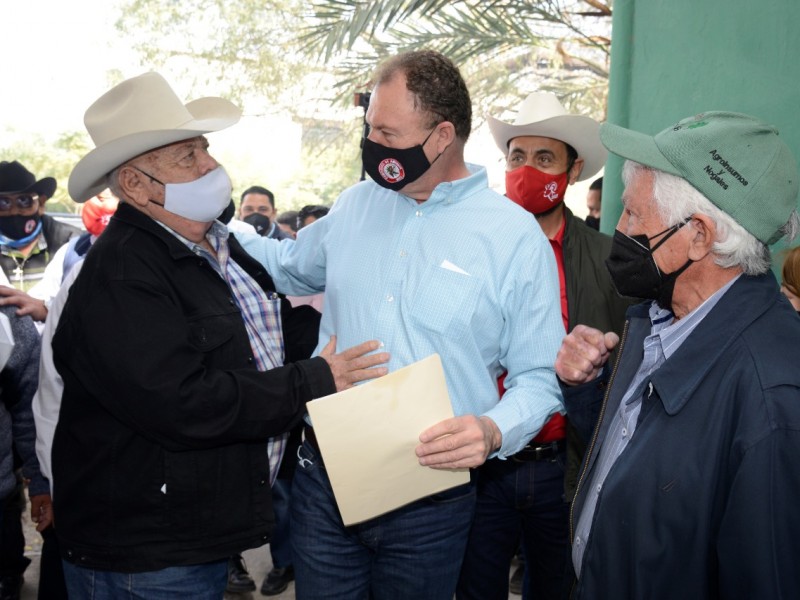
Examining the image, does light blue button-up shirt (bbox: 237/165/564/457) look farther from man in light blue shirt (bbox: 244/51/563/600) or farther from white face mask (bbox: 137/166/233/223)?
white face mask (bbox: 137/166/233/223)

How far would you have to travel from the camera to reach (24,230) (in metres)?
5.75

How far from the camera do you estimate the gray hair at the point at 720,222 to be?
168 centimetres

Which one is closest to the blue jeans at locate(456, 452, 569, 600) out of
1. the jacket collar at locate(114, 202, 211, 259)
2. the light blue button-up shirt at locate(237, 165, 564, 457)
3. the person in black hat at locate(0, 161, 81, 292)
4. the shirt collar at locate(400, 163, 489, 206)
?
the light blue button-up shirt at locate(237, 165, 564, 457)

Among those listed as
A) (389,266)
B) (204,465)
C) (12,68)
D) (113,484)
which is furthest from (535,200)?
(12,68)

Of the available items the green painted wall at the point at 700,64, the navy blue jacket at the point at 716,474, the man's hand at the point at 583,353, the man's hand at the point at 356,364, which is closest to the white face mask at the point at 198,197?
the man's hand at the point at 356,364

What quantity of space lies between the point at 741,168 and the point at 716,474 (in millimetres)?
657

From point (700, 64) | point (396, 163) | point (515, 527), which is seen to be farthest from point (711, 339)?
point (700, 64)

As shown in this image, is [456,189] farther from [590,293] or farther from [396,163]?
[590,293]

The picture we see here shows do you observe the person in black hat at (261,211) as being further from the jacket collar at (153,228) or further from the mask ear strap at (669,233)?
the mask ear strap at (669,233)

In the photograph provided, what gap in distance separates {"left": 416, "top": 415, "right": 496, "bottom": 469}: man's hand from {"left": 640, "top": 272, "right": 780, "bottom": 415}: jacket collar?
53 cm

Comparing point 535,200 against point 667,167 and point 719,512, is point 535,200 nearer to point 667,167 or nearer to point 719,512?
point 667,167

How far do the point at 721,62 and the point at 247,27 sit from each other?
14.4 metres

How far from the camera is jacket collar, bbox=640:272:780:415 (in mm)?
1608

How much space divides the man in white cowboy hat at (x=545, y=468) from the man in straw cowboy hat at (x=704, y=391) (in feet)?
3.33
